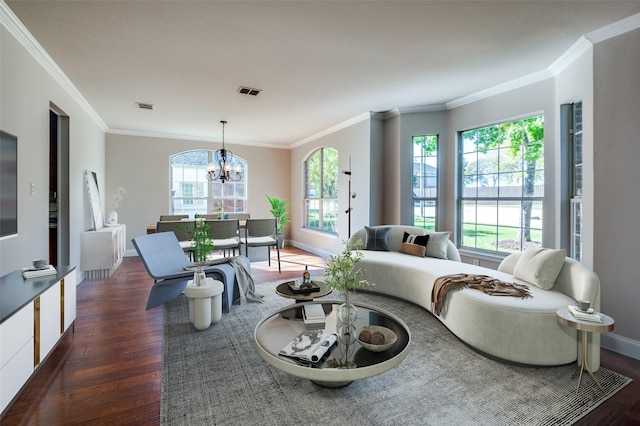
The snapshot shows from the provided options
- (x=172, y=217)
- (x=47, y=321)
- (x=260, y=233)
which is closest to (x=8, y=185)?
(x=47, y=321)

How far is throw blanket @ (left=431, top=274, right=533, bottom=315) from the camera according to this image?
2.57 m

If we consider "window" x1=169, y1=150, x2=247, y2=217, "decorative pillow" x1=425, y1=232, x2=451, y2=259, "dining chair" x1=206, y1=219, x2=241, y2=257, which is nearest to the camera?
"decorative pillow" x1=425, y1=232, x2=451, y2=259

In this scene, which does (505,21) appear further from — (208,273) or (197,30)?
(208,273)

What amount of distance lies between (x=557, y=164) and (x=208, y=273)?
13.1 ft

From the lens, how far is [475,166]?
4.59m

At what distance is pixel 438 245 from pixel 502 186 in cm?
122

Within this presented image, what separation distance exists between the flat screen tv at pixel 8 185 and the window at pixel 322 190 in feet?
16.2

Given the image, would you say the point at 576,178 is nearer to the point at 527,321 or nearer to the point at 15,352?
the point at 527,321

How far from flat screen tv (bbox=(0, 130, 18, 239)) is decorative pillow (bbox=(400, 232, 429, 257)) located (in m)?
4.05

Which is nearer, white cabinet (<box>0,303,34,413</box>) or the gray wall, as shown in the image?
white cabinet (<box>0,303,34,413</box>)

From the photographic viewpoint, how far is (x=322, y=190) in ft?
23.4

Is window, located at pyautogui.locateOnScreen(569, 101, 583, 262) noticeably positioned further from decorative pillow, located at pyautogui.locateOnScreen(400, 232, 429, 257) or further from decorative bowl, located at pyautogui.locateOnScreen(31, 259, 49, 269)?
decorative bowl, located at pyautogui.locateOnScreen(31, 259, 49, 269)

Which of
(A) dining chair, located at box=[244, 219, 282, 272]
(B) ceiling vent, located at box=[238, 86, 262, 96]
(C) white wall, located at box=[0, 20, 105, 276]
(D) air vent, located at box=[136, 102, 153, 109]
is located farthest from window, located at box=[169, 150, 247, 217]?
(B) ceiling vent, located at box=[238, 86, 262, 96]

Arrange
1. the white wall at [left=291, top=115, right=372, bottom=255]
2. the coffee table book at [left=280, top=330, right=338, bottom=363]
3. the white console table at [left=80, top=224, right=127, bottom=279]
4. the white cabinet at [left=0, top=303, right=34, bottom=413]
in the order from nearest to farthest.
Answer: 1. the white cabinet at [left=0, top=303, right=34, bottom=413]
2. the coffee table book at [left=280, top=330, right=338, bottom=363]
3. the white console table at [left=80, top=224, right=127, bottom=279]
4. the white wall at [left=291, top=115, right=372, bottom=255]
